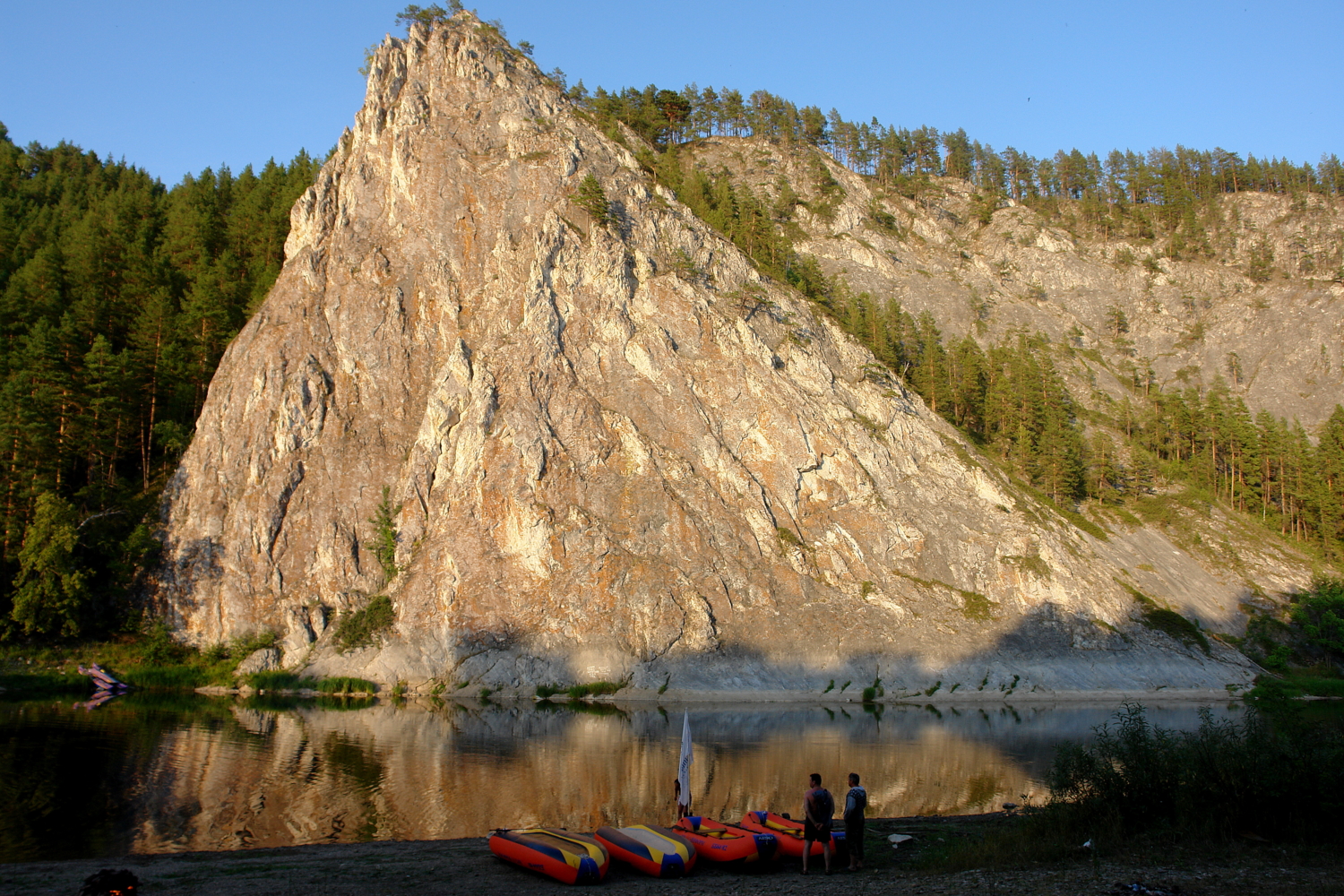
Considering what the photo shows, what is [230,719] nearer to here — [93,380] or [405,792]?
[405,792]

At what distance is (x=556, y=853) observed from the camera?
1431 cm

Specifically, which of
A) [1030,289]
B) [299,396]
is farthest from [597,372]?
[1030,289]

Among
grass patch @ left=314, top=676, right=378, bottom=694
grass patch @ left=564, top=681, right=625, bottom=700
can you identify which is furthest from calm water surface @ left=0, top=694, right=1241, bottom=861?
grass patch @ left=314, top=676, right=378, bottom=694

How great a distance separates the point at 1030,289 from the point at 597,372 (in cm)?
6536

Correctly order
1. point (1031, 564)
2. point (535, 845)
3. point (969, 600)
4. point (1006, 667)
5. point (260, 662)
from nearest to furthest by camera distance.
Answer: point (535, 845)
point (260, 662)
point (1006, 667)
point (969, 600)
point (1031, 564)

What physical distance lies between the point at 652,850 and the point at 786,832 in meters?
2.99

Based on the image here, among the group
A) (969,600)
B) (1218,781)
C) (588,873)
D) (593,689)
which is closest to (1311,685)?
(969,600)

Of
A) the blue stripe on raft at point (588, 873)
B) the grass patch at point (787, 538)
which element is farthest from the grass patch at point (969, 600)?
the blue stripe on raft at point (588, 873)

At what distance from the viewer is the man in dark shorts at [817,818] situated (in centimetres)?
1425

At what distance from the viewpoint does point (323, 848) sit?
1708 cm

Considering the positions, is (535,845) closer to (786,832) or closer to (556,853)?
(556,853)

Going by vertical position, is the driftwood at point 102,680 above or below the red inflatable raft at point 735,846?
below

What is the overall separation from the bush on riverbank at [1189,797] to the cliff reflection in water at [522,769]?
7.42 m

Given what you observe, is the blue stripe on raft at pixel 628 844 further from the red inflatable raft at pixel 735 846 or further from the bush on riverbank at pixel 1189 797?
the bush on riverbank at pixel 1189 797
